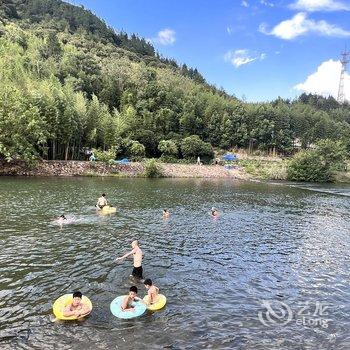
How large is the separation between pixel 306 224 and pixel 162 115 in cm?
6853

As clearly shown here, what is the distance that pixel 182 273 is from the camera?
840 inches

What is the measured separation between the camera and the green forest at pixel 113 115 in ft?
211

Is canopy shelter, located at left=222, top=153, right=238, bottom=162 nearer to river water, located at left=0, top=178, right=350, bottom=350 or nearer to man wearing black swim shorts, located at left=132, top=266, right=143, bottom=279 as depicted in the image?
river water, located at left=0, top=178, right=350, bottom=350

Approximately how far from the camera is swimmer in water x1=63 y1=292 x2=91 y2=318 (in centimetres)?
1516

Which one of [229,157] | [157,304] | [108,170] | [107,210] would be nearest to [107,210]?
[107,210]

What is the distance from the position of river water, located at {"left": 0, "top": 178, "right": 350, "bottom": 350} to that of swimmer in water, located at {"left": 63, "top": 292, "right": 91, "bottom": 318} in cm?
36

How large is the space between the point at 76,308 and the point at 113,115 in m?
84.9

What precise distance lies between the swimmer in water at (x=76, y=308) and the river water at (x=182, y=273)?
1.19 ft

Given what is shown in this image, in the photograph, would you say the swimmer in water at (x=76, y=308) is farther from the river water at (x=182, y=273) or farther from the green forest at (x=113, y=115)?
the green forest at (x=113, y=115)

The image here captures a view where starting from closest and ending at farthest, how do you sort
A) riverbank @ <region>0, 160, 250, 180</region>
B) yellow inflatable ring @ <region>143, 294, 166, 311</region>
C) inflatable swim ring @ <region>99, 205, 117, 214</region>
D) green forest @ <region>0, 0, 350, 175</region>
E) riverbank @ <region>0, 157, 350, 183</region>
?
1. yellow inflatable ring @ <region>143, 294, 166, 311</region>
2. inflatable swim ring @ <region>99, 205, 117, 214</region>
3. riverbank @ <region>0, 160, 250, 180</region>
4. riverbank @ <region>0, 157, 350, 183</region>
5. green forest @ <region>0, 0, 350, 175</region>

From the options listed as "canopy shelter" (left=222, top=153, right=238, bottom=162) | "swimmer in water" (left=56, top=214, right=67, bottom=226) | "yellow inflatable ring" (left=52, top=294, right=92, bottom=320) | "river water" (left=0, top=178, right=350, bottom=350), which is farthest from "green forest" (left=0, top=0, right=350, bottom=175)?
"yellow inflatable ring" (left=52, top=294, right=92, bottom=320)

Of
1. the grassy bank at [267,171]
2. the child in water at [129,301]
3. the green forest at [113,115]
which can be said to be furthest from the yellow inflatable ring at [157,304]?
the grassy bank at [267,171]

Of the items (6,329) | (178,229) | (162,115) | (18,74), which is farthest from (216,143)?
(6,329)

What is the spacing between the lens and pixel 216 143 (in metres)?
109
